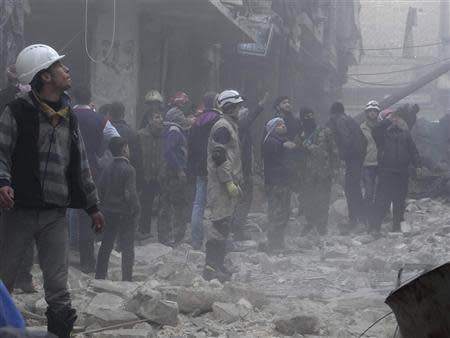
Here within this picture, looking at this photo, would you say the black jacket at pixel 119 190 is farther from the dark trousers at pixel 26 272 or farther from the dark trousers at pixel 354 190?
the dark trousers at pixel 354 190

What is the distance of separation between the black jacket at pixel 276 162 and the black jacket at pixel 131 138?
1.61 m

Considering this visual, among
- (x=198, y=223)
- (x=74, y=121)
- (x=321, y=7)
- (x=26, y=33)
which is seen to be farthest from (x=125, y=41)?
(x=321, y=7)

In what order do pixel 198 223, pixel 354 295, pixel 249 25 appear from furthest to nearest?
pixel 249 25
pixel 198 223
pixel 354 295

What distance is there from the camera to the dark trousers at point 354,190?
41.1 ft

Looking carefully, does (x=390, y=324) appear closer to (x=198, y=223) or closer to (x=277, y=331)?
(x=277, y=331)

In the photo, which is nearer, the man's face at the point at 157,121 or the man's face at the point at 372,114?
the man's face at the point at 157,121

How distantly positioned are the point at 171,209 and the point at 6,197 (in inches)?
247

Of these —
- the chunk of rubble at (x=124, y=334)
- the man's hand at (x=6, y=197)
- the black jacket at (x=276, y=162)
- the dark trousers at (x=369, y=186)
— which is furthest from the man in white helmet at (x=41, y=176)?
the dark trousers at (x=369, y=186)

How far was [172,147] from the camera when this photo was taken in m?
10.6

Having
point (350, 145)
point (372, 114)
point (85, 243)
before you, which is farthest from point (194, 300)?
point (372, 114)

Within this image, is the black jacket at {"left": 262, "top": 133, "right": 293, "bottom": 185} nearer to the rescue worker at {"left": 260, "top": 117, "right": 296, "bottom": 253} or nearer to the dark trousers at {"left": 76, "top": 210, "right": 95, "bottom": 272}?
the rescue worker at {"left": 260, "top": 117, "right": 296, "bottom": 253}

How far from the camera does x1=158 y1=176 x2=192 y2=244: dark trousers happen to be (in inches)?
418

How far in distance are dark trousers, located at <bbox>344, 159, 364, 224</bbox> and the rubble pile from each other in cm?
40

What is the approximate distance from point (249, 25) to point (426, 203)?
4.97m
